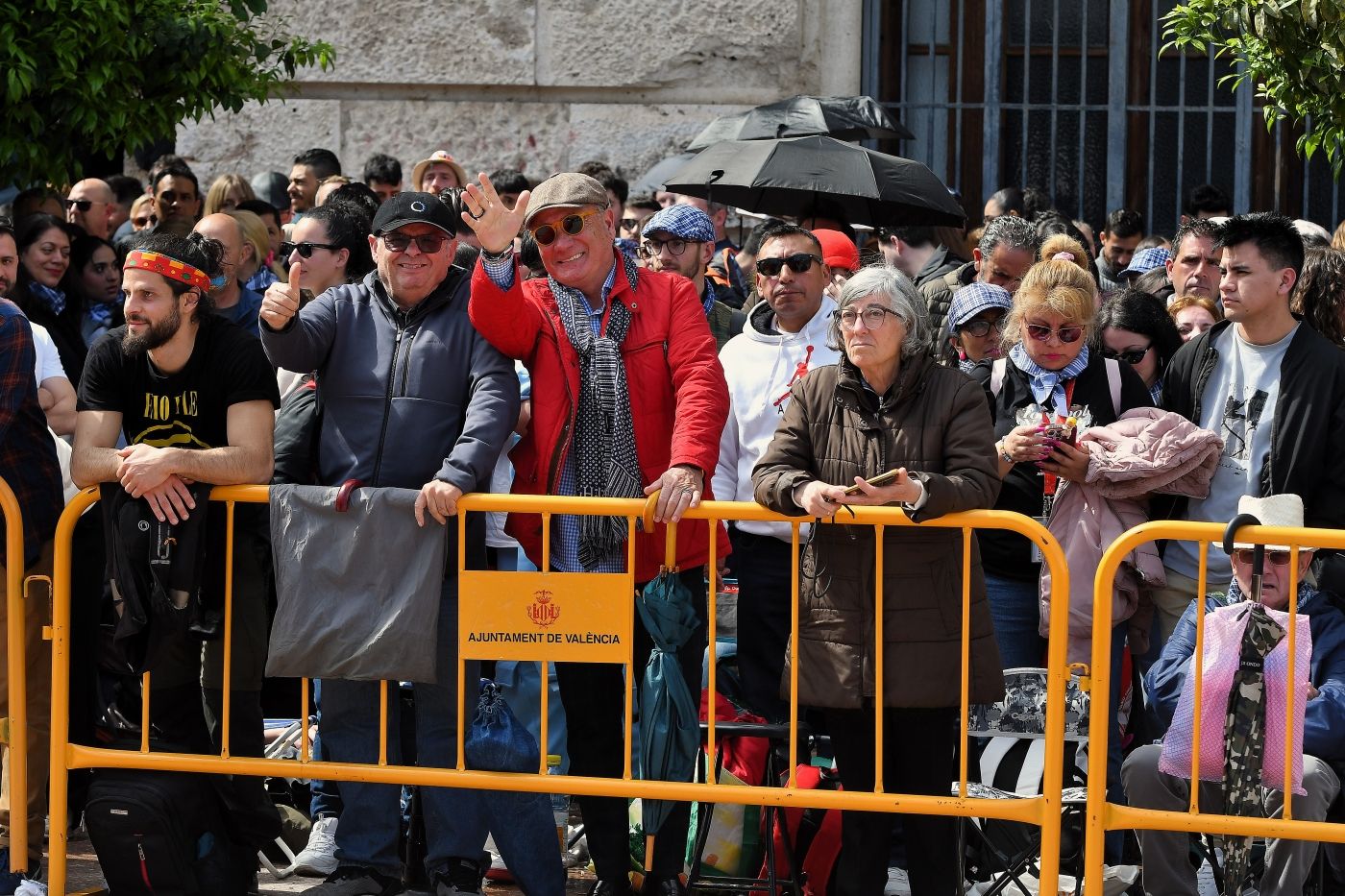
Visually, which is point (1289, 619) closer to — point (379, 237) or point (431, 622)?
point (431, 622)

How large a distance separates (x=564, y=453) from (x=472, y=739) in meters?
0.89

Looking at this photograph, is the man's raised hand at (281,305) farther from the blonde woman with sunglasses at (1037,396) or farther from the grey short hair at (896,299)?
the blonde woman with sunglasses at (1037,396)

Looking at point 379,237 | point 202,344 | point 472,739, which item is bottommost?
point 472,739

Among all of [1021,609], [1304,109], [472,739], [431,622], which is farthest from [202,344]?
[1304,109]

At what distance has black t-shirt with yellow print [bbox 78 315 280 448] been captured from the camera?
5328mm

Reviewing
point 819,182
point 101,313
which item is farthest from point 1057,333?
point 101,313

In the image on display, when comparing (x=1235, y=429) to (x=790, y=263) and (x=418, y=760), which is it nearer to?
(x=790, y=263)

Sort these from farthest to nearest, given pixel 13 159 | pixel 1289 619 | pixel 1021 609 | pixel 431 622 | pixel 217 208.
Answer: pixel 217 208 → pixel 13 159 → pixel 1021 609 → pixel 431 622 → pixel 1289 619

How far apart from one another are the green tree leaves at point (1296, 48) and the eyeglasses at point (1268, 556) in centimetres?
154

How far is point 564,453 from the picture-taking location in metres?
5.36

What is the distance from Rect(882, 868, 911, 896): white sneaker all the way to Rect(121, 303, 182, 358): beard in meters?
2.77

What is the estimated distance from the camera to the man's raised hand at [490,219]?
5156 millimetres

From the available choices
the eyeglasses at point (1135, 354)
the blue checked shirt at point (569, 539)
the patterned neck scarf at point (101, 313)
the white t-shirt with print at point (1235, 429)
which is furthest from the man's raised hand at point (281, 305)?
the eyeglasses at point (1135, 354)

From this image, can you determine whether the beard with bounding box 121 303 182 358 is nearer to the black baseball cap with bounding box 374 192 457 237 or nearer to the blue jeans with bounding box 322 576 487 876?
the black baseball cap with bounding box 374 192 457 237
